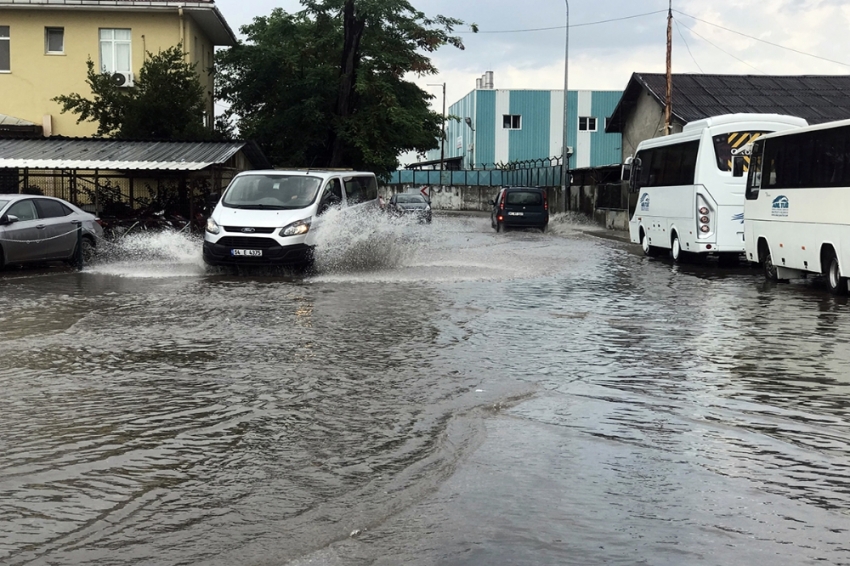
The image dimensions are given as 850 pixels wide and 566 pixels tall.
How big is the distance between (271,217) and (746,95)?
38.1 meters

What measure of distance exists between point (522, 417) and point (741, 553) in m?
3.07

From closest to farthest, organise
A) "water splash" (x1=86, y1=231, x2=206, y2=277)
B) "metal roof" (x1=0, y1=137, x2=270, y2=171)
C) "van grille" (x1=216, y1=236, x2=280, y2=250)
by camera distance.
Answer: "van grille" (x1=216, y1=236, x2=280, y2=250) → "water splash" (x1=86, y1=231, x2=206, y2=277) → "metal roof" (x1=0, y1=137, x2=270, y2=171)

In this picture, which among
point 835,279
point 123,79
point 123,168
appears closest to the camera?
point 835,279

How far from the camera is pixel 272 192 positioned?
829 inches

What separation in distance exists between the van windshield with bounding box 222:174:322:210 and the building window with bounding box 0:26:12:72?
21906 millimetres

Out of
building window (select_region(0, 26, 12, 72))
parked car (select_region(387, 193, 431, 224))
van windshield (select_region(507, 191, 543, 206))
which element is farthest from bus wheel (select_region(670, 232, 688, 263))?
building window (select_region(0, 26, 12, 72))

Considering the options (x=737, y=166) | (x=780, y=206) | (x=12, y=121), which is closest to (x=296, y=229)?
(x=780, y=206)

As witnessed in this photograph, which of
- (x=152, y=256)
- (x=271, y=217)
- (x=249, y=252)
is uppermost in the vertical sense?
(x=271, y=217)

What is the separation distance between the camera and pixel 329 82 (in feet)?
140

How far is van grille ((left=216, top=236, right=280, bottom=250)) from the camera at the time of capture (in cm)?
1983

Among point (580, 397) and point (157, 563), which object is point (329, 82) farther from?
point (157, 563)

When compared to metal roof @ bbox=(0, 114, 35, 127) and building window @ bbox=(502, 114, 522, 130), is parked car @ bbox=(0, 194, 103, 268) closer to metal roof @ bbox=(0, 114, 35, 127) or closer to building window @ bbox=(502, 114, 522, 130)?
metal roof @ bbox=(0, 114, 35, 127)

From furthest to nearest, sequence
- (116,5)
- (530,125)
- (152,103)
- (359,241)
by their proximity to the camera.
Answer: (530,125) → (116,5) → (152,103) → (359,241)

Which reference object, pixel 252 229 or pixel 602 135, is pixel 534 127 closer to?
pixel 602 135
